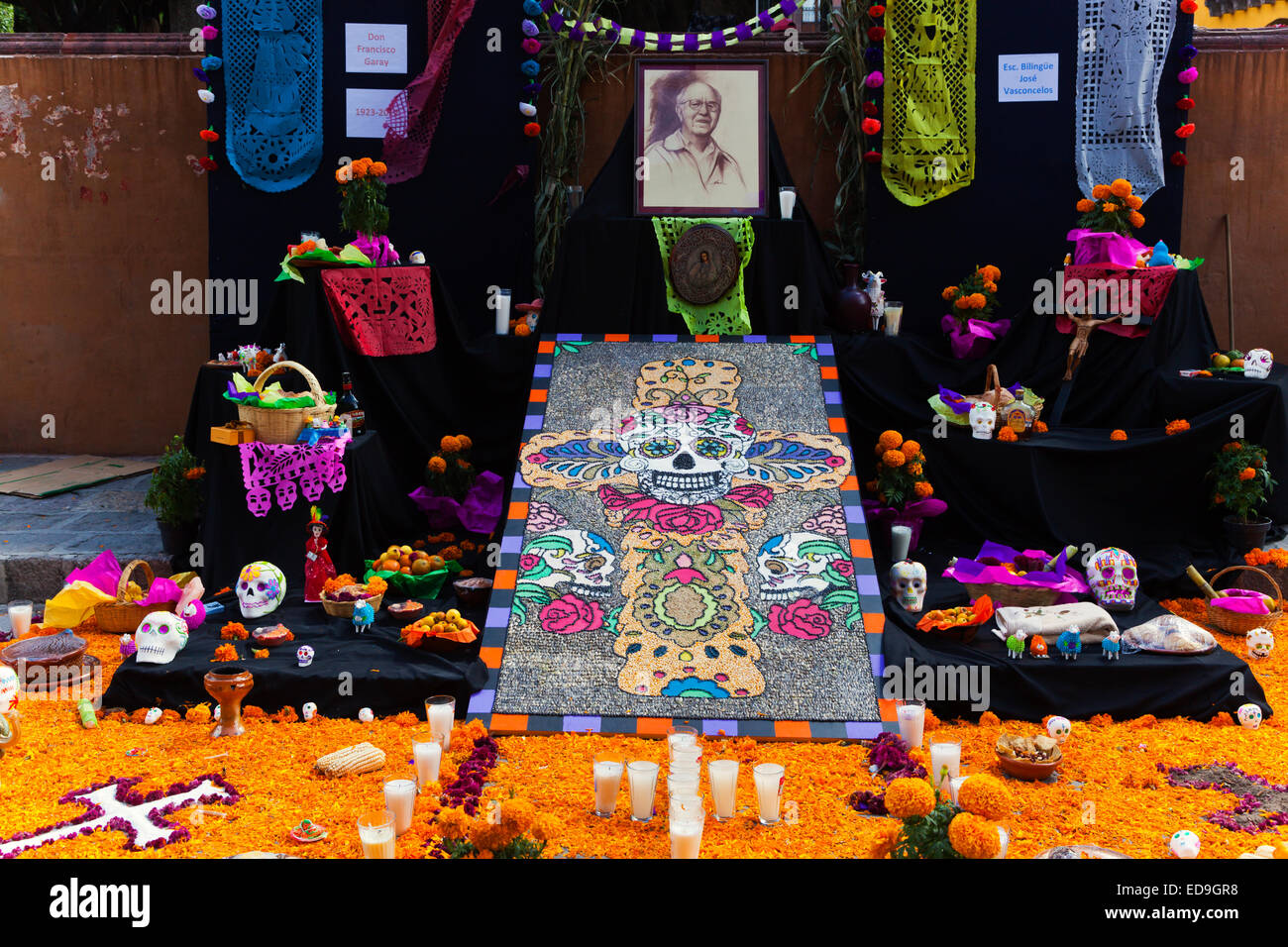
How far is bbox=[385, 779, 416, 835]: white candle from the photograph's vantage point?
3338mm

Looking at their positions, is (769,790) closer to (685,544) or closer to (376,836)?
(376,836)

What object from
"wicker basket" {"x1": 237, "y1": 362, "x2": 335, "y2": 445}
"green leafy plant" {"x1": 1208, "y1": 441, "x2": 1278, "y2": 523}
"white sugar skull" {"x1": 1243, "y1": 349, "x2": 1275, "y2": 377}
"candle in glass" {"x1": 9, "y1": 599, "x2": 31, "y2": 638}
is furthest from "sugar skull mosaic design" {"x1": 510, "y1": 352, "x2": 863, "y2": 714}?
"white sugar skull" {"x1": 1243, "y1": 349, "x2": 1275, "y2": 377}

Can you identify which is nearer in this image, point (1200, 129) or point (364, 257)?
point (364, 257)

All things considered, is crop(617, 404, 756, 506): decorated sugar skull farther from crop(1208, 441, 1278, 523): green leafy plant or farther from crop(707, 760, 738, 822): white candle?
crop(1208, 441, 1278, 523): green leafy plant

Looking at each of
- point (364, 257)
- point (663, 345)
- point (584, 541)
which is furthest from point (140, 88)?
point (584, 541)

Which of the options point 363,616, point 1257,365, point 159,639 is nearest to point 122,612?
point 159,639

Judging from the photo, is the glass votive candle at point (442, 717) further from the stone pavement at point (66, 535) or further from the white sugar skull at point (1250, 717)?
the white sugar skull at point (1250, 717)

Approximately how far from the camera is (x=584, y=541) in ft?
16.6

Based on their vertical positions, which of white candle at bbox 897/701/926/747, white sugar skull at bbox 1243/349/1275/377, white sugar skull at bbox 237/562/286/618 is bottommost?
white candle at bbox 897/701/926/747

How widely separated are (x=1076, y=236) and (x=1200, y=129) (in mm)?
1783

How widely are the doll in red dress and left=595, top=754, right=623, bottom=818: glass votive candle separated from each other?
214 cm

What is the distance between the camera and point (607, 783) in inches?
138

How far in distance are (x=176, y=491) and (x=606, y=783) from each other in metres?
3.32
